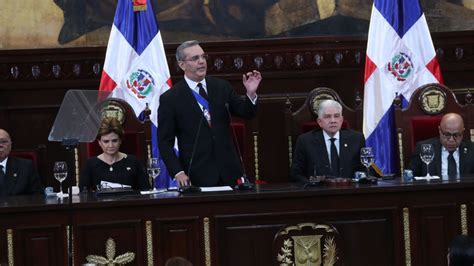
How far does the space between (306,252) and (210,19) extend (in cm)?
441

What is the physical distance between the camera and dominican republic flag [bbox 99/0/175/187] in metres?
8.47

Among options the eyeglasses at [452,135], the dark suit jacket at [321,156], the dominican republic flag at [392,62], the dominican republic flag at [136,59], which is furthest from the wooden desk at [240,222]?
the dominican republic flag at [136,59]

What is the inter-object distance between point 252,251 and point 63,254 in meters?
1.12

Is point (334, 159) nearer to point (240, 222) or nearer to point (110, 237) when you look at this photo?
point (240, 222)

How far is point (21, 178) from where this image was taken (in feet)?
23.5

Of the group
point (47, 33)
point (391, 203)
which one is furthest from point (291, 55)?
point (391, 203)

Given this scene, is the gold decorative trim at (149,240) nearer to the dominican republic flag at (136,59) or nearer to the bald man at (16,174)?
the bald man at (16,174)

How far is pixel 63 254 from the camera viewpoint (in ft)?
17.9

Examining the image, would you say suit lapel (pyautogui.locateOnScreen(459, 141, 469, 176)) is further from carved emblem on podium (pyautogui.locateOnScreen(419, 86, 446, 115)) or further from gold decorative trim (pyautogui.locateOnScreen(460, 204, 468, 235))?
gold decorative trim (pyautogui.locateOnScreen(460, 204, 468, 235))

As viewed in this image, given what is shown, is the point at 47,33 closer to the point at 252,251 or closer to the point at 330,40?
the point at 330,40

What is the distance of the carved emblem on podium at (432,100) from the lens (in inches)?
303

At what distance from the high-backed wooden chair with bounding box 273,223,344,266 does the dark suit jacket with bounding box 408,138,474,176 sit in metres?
1.74

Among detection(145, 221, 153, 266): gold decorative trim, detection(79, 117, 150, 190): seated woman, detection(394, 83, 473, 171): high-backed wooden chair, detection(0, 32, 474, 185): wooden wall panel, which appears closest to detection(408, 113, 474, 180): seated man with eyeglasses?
detection(394, 83, 473, 171): high-backed wooden chair

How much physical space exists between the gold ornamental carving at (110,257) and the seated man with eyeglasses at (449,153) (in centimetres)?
258
